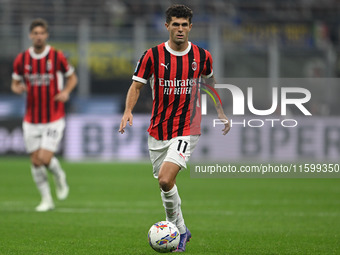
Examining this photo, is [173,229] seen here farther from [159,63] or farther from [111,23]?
[111,23]

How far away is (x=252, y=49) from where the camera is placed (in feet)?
80.0

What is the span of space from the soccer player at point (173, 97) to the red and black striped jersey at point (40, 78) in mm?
3986

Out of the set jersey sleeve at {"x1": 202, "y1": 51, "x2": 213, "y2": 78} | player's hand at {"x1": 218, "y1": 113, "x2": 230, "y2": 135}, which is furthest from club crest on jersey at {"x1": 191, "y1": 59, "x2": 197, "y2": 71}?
player's hand at {"x1": 218, "y1": 113, "x2": 230, "y2": 135}

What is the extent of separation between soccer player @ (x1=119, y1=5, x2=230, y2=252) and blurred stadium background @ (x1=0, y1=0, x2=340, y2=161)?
1317 centimetres

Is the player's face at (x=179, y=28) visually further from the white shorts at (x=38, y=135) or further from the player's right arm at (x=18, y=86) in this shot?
the player's right arm at (x=18, y=86)

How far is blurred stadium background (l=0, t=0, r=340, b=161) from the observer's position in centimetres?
2298

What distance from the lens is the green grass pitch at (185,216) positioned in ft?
23.8

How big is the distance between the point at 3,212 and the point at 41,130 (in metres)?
1.32

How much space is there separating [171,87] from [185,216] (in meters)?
3.44

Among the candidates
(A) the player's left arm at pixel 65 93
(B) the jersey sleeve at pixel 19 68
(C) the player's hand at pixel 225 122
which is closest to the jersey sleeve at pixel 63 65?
(A) the player's left arm at pixel 65 93

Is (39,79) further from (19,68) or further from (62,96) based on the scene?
(62,96)

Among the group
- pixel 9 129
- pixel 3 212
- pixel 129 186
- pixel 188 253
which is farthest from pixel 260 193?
pixel 9 129

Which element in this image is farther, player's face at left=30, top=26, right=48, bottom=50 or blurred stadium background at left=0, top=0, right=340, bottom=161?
blurred stadium background at left=0, top=0, right=340, bottom=161

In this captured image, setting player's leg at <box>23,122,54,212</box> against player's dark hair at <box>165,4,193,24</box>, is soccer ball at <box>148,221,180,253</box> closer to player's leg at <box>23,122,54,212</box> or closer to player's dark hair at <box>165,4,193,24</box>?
player's dark hair at <box>165,4,193,24</box>
